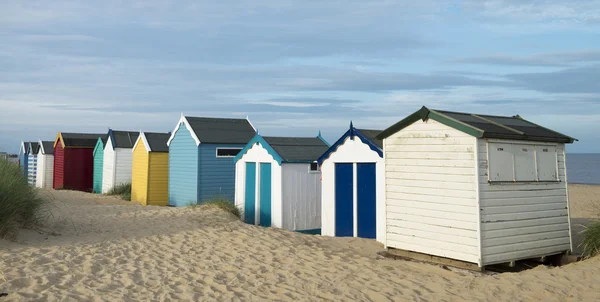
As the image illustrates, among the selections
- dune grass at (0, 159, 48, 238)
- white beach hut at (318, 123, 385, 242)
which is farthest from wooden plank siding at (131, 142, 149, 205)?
white beach hut at (318, 123, 385, 242)

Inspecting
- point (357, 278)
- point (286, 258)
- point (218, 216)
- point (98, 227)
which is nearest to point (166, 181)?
point (218, 216)

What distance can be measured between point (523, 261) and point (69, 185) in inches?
1032

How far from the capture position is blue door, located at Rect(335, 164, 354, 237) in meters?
12.6

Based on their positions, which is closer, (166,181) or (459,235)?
(459,235)

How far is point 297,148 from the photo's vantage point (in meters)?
15.5

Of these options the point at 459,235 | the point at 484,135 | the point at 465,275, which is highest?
the point at 484,135

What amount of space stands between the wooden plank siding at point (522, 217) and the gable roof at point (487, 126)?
26cm

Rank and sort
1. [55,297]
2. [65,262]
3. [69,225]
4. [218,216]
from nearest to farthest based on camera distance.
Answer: [55,297]
[65,262]
[69,225]
[218,216]

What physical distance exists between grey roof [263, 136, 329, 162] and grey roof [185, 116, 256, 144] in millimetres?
3917

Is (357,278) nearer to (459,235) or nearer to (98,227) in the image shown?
(459,235)

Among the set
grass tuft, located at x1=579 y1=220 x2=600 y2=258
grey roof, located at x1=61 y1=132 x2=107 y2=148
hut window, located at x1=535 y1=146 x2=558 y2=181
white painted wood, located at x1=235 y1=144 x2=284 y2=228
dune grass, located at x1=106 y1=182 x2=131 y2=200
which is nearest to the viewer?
grass tuft, located at x1=579 y1=220 x2=600 y2=258

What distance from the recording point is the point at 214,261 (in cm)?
893

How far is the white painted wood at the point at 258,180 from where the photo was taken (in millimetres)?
14602

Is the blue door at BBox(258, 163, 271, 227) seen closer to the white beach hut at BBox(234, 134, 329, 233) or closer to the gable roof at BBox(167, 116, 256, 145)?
the white beach hut at BBox(234, 134, 329, 233)
